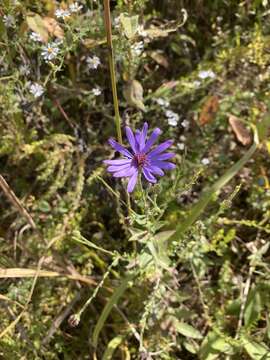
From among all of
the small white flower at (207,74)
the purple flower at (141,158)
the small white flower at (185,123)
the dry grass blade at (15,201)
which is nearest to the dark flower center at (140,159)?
the purple flower at (141,158)

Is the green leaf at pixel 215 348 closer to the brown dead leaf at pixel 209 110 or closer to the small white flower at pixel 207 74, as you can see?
the brown dead leaf at pixel 209 110

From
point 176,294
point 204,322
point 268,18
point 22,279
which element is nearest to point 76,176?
point 22,279

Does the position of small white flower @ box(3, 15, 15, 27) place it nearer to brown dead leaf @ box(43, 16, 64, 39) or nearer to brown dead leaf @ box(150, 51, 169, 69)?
brown dead leaf @ box(43, 16, 64, 39)

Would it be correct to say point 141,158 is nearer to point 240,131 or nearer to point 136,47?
point 136,47

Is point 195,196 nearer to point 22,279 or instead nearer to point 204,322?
point 204,322

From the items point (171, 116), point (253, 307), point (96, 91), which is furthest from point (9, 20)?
point (253, 307)

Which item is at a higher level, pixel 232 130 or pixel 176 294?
pixel 232 130

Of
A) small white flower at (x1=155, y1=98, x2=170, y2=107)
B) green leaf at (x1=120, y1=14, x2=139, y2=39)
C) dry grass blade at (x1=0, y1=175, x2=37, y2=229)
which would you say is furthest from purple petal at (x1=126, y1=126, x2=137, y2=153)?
small white flower at (x1=155, y1=98, x2=170, y2=107)
